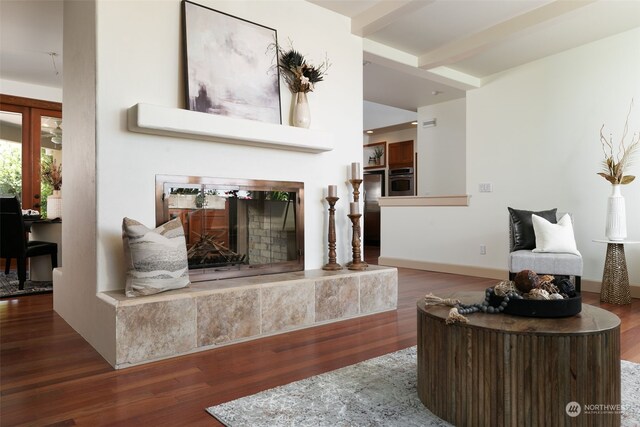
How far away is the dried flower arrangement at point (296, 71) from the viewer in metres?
3.32

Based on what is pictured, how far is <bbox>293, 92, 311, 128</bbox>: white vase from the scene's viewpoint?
3.32 meters

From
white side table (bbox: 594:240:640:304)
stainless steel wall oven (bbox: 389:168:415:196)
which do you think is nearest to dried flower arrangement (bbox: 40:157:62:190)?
white side table (bbox: 594:240:640:304)

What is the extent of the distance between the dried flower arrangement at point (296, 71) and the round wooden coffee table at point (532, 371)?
2.33 metres

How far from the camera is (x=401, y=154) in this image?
Answer: 9008mm

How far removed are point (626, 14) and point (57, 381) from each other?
5.05 m

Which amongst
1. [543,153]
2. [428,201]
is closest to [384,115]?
[428,201]

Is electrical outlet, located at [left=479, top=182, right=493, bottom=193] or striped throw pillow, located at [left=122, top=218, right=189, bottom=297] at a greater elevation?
electrical outlet, located at [left=479, top=182, right=493, bottom=193]

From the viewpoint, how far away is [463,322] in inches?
61.2

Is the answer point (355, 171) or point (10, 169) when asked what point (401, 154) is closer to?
point (355, 171)

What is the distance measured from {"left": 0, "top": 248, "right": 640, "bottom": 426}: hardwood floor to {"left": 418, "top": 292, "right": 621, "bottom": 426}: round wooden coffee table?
2.72 ft

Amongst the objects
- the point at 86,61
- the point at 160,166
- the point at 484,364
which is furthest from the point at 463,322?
the point at 86,61

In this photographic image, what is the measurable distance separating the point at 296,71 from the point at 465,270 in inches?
138

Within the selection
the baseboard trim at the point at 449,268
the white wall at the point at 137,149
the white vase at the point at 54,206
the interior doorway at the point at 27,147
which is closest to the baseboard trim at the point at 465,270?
the baseboard trim at the point at 449,268

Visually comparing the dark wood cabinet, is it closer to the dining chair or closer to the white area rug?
the dining chair
